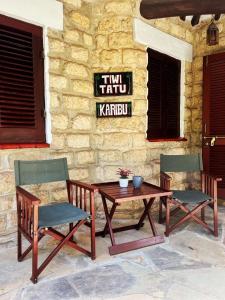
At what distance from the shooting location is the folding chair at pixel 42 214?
1.96 m

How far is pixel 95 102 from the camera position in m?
3.32

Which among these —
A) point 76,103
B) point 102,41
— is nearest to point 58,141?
point 76,103

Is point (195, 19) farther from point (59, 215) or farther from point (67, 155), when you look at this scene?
point (59, 215)

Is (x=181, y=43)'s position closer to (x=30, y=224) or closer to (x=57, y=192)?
(x=57, y=192)

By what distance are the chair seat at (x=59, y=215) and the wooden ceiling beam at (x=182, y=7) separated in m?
2.30

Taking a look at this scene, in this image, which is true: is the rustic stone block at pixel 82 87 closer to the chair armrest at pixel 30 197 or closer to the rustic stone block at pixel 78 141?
the rustic stone block at pixel 78 141

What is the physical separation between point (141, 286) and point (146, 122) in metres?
2.02

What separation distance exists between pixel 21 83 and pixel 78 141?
899 millimetres

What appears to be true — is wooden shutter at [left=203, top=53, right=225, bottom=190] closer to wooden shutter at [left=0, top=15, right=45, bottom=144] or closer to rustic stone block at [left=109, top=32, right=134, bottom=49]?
rustic stone block at [left=109, top=32, right=134, bottom=49]

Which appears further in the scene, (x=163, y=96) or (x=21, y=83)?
(x=163, y=96)

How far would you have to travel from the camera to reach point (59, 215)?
85.0 inches

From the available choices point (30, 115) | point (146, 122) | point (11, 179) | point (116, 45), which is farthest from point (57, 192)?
point (116, 45)

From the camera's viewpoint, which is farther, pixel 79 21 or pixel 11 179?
pixel 79 21

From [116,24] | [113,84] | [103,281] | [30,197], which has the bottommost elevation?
[103,281]
